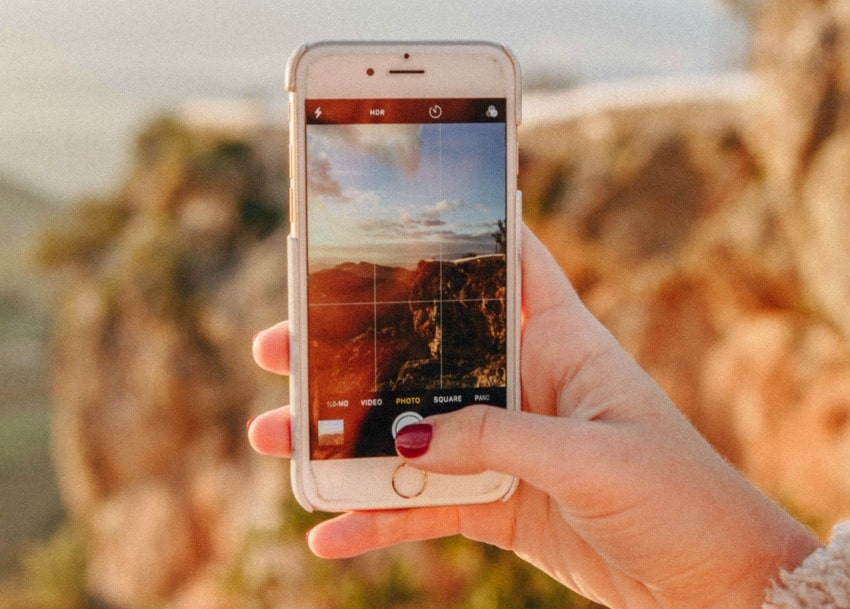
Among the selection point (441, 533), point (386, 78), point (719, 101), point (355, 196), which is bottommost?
point (441, 533)

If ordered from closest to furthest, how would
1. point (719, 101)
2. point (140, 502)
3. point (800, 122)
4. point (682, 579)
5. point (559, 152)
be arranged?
1. point (682, 579)
2. point (800, 122)
3. point (719, 101)
4. point (559, 152)
5. point (140, 502)

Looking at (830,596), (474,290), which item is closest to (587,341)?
(474,290)

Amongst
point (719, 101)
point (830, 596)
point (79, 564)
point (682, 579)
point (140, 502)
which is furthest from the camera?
point (79, 564)

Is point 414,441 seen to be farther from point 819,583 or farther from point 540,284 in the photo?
point 819,583

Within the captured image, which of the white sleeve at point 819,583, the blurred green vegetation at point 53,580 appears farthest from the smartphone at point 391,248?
the blurred green vegetation at point 53,580

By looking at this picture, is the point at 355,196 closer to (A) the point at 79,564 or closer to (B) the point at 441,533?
(B) the point at 441,533

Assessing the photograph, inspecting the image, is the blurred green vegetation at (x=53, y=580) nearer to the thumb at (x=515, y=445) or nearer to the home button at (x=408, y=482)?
the home button at (x=408, y=482)
